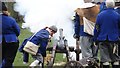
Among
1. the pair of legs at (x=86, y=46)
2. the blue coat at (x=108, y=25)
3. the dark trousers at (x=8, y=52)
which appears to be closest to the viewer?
the blue coat at (x=108, y=25)

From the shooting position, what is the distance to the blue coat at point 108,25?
10719 millimetres

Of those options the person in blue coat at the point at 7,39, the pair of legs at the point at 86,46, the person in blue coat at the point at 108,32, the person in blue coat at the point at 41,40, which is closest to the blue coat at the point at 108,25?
the person in blue coat at the point at 108,32

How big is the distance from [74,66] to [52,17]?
12.5 feet

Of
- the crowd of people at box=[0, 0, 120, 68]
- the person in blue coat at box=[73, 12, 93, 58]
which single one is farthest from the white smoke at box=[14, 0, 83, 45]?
the crowd of people at box=[0, 0, 120, 68]

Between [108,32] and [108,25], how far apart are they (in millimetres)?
168

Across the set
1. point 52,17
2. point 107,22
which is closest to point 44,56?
point 107,22

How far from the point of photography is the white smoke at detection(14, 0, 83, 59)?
45.9 ft

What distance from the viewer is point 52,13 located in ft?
47.5

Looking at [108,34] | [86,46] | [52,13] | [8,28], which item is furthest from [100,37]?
[52,13]

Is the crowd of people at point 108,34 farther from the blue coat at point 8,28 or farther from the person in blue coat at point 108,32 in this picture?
the blue coat at point 8,28

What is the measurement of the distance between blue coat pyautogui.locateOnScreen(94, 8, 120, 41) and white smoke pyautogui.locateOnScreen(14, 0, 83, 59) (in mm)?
2614

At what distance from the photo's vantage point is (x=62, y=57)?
1475 centimetres

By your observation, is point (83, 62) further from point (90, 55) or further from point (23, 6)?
point (23, 6)

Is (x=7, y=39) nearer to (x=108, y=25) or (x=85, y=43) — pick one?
(x=85, y=43)
